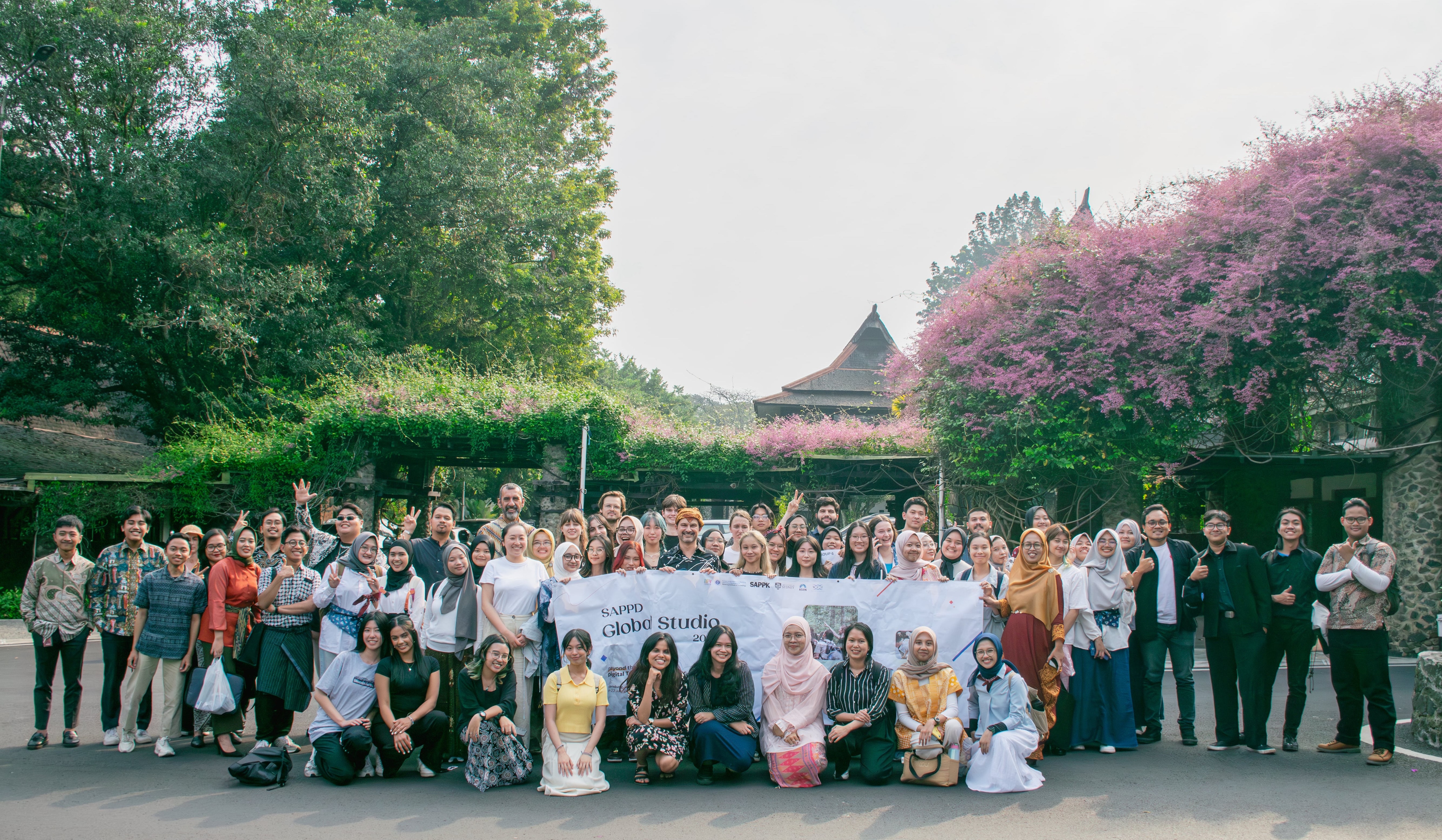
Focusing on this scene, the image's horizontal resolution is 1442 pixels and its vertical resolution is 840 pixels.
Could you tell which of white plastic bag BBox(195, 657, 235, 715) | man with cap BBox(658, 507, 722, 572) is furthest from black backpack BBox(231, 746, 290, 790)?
man with cap BBox(658, 507, 722, 572)

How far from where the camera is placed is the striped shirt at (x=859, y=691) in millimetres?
6121

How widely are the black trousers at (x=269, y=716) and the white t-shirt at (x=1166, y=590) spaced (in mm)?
6457

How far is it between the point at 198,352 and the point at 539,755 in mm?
17139

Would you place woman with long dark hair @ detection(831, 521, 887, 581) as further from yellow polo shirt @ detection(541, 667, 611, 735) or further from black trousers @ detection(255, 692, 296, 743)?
black trousers @ detection(255, 692, 296, 743)

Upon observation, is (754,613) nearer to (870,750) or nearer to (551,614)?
(870,750)

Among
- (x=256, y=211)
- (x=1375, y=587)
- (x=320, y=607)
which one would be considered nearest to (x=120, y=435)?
(x=256, y=211)

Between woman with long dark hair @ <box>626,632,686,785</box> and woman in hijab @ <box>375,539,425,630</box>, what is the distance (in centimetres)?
171

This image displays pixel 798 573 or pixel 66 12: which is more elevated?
pixel 66 12

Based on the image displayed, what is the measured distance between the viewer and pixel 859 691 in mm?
6184

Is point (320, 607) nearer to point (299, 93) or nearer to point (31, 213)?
point (299, 93)

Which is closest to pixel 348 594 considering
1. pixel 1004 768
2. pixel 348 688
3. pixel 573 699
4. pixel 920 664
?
pixel 348 688

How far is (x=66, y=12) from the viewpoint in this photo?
18297mm

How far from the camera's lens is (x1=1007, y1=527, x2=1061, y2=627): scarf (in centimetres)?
679

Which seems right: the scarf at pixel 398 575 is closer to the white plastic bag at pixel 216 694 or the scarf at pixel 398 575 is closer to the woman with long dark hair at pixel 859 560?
the white plastic bag at pixel 216 694
